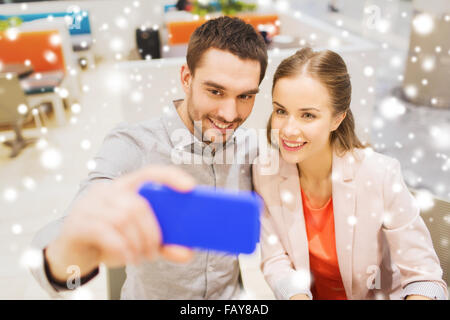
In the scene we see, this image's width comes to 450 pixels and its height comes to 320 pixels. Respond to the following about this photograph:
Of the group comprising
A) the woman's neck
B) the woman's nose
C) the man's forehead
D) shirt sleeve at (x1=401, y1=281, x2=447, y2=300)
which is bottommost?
shirt sleeve at (x1=401, y1=281, x2=447, y2=300)

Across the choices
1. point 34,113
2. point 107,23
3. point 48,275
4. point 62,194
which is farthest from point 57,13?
point 48,275

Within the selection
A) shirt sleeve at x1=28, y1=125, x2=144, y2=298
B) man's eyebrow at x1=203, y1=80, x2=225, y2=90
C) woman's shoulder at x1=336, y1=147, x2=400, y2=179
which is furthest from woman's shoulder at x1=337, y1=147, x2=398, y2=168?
shirt sleeve at x1=28, y1=125, x2=144, y2=298

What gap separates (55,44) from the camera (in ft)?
12.7

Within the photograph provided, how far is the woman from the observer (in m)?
0.88

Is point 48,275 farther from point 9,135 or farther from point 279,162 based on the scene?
point 9,135

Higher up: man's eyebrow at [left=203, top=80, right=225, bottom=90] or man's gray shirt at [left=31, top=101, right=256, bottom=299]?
man's eyebrow at [left=203, top=80, right=225, bottom=90]

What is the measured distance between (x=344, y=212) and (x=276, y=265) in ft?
0.81

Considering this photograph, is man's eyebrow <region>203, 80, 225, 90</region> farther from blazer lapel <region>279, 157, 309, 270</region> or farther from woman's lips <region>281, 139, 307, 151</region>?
blazer lapel <region>279, 157, 309, 270</region>

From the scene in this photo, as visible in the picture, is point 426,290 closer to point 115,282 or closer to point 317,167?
point 317,167

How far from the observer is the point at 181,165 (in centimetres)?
96

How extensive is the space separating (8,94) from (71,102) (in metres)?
1.45

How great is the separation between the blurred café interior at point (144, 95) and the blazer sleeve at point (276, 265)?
0.45m

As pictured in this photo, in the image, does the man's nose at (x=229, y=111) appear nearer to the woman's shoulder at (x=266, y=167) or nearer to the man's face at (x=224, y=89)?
the man's face at (x=224, y=89)

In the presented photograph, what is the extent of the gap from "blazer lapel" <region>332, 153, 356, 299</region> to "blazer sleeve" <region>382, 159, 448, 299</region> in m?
0.09
